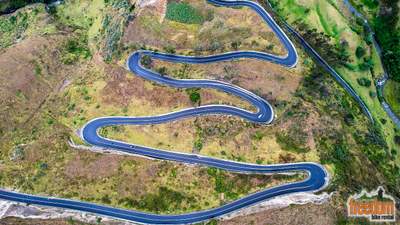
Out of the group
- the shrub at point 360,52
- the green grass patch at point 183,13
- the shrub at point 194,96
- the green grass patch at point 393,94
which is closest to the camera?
the shrub at point 194,96

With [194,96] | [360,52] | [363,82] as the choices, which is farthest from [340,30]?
[194,96]

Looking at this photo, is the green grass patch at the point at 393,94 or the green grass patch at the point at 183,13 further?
the green grass patch at the point at 393,94

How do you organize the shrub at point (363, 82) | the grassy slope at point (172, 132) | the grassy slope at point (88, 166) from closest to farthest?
the grassy slope at point (88, 166) < the grassy slope at point (172, 132) < the shrub at point (363, 82)

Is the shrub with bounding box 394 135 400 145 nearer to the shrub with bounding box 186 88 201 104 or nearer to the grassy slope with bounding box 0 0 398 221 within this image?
the grassy slope with bounding box 0 0 398 221

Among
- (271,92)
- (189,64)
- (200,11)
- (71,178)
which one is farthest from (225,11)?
(71,178)

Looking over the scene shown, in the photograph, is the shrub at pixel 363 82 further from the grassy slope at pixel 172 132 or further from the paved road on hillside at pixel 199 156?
the paved road on hillside at pixel 199 156

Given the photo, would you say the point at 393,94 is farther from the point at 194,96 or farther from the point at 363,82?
A: the point at 194,96

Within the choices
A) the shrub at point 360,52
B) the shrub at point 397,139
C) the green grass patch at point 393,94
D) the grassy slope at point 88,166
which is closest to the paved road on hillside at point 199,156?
the grassy slope at point 88,166
